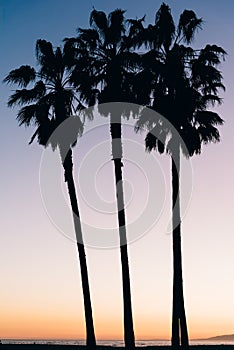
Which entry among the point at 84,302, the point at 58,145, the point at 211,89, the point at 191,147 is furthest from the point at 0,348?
the point at 211,89

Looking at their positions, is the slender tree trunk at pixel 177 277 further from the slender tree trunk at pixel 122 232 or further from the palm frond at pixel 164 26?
the palm frond at pixel 164 26

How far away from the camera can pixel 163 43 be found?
1687 inches

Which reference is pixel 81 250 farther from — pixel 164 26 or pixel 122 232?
pixel 164 26

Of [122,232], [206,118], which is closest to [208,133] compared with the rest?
[206,118]

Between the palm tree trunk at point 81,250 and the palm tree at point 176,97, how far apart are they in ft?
15.5

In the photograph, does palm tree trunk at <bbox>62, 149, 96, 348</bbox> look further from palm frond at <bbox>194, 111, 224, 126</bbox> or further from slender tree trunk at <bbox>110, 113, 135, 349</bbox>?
palm frond at <bbox>194, 111, 224, 126</bbox>

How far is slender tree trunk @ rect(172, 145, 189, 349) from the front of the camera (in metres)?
39.5

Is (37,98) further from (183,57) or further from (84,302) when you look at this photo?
(84,302)

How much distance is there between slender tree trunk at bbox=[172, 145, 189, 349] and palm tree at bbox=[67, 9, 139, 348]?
116 inches

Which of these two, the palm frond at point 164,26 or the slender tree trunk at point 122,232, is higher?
the palm frond at point 164,26

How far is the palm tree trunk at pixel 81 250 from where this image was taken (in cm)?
4034

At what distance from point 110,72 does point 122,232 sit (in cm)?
913

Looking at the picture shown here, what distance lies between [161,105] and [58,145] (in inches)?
263

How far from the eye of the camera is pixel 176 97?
41.7 metres
